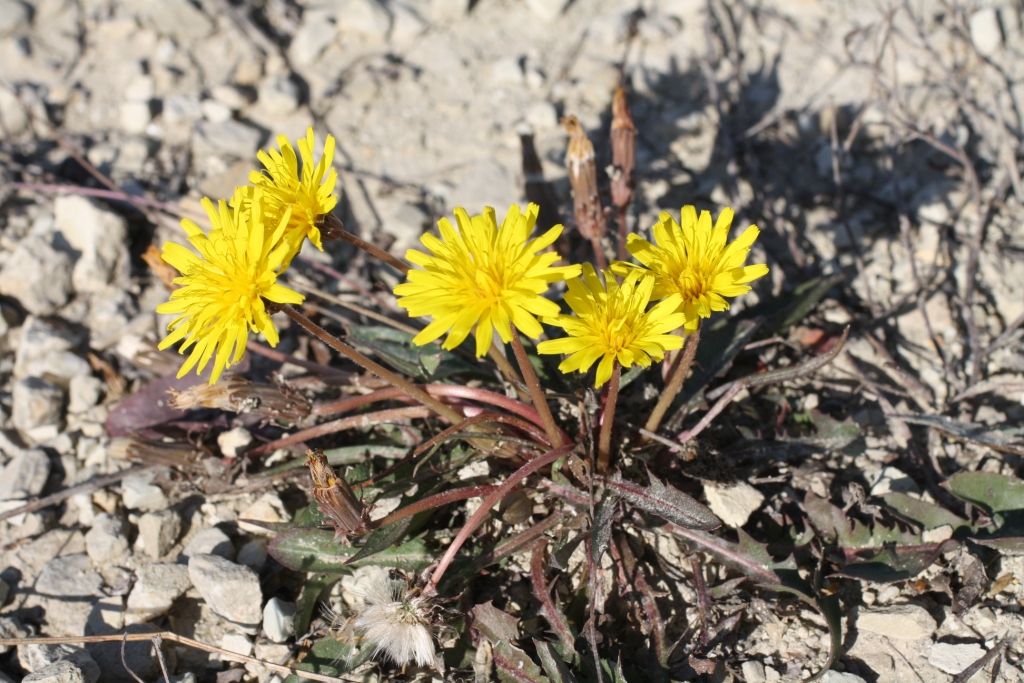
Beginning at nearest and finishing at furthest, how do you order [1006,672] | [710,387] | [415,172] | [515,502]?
[1006,672], [515,502], [710,387], [415,172]

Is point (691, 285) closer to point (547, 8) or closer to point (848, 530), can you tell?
point (848, 530)

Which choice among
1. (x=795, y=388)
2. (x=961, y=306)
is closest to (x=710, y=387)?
(x=795, y=388)

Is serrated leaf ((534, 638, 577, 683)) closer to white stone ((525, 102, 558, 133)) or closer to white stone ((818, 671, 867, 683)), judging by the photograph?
white stone ((818, 671, 867, 683))

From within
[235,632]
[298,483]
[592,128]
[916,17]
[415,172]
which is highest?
[916,17]

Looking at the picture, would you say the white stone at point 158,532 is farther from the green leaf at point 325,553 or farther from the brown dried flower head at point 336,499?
the brown dried flower head at point 336,499

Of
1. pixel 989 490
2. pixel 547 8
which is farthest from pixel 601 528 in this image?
pixel 547 8

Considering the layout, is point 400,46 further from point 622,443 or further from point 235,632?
point 235,632

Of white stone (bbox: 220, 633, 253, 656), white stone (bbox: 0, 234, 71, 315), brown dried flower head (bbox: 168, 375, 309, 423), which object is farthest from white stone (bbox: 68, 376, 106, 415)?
white stone (bbox: 220, 633, 253, 656)
